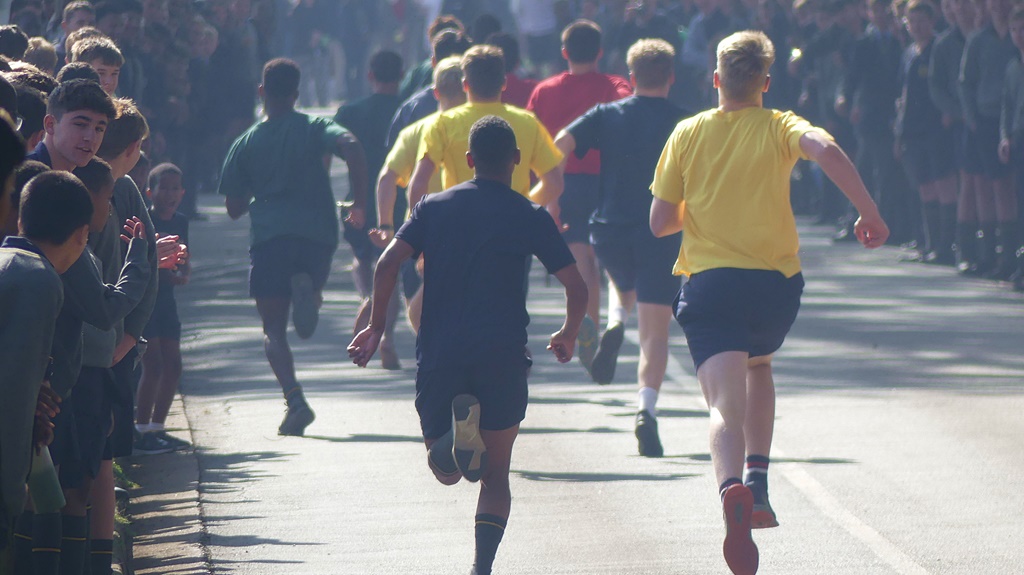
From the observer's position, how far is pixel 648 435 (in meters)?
9.86

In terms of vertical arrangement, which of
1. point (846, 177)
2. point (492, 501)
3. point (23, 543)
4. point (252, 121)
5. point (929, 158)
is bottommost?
point (252, 121)

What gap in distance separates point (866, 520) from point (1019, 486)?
109 centimetres

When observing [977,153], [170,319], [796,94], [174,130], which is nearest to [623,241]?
[170,319]

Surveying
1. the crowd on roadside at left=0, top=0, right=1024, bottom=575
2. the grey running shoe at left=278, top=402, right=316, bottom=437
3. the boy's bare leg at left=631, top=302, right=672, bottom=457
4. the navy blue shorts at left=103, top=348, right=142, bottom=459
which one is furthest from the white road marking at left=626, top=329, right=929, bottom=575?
the navy blue shorts at left=103, top=348, right=142, bottom=459

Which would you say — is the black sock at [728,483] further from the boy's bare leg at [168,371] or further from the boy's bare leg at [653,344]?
the boy's bare leg at [168,371]

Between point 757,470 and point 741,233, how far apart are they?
93cm

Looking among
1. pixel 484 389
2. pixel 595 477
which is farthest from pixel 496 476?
pixel 595 477

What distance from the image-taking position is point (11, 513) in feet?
16.0

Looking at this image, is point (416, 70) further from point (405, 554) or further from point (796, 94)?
point (796, 94)

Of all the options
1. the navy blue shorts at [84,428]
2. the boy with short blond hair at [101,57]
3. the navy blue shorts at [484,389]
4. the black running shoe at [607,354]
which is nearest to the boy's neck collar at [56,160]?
the navy blue shorts at [84,428]

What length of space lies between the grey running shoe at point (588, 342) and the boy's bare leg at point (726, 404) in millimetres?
4094

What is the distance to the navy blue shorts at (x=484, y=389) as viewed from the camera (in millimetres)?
7098

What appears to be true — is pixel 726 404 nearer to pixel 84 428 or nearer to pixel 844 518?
pixel 844 518

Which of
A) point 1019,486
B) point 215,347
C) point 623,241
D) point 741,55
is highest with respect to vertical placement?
point 741,55
